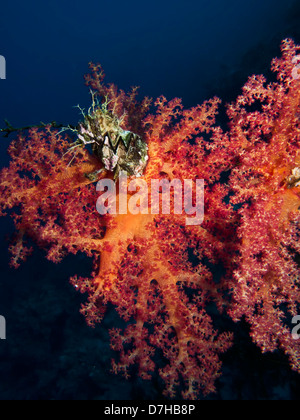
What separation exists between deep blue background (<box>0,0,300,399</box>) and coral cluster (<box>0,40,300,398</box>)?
306 cm

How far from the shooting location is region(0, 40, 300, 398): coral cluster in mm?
3053

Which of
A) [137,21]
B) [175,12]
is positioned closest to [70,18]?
[137,21]

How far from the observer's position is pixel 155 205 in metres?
3.58

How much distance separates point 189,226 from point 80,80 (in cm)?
5235

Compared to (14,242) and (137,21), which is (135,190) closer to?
(14,242)

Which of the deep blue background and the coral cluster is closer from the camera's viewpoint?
the coral cluster

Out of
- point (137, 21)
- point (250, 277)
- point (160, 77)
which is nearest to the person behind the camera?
point (250, 277)

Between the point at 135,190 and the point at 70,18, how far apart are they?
250 ft

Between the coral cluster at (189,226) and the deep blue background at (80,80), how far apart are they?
3.06 meters

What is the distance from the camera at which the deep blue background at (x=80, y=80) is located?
301 inches

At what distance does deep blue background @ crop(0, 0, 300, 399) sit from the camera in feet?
25.1

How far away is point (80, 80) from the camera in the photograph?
1812 inches

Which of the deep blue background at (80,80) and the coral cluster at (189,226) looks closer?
the coral cluster at (189,226)

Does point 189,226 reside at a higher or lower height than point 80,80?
lower
